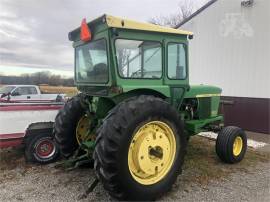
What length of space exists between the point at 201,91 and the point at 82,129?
241 centimetres

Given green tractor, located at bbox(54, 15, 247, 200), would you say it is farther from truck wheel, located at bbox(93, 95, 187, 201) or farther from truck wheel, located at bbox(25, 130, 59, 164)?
truck wheel, located at bbox(25, 130, 59, 164)

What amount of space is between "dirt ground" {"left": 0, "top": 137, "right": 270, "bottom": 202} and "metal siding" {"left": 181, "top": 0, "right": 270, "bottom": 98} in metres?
3.12

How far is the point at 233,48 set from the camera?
340 inches

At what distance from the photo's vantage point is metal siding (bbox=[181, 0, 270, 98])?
7848 millimetres

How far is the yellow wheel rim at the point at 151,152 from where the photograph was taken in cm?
361

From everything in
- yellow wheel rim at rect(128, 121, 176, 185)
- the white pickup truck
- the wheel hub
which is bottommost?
the wheel hub

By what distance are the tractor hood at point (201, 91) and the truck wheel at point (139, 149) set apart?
4.62 feet

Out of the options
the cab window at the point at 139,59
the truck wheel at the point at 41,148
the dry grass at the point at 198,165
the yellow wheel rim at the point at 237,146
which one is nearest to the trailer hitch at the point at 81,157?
the dry grass at the point at 198,165

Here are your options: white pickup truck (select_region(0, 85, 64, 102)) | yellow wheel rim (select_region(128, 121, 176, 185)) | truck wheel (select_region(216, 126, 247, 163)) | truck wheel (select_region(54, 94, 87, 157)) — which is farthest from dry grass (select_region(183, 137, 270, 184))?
white pickup truck (select_region(0, 85, 64, 102))

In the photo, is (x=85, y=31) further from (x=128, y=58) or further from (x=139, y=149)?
(x=139, y=149)

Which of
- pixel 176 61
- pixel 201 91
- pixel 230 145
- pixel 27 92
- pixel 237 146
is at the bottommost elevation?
pixel 237 146

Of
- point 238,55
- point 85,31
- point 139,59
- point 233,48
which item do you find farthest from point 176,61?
point 233,48

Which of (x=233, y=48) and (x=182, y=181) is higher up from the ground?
(x=233, y=48)

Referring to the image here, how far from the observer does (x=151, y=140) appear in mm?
3742
